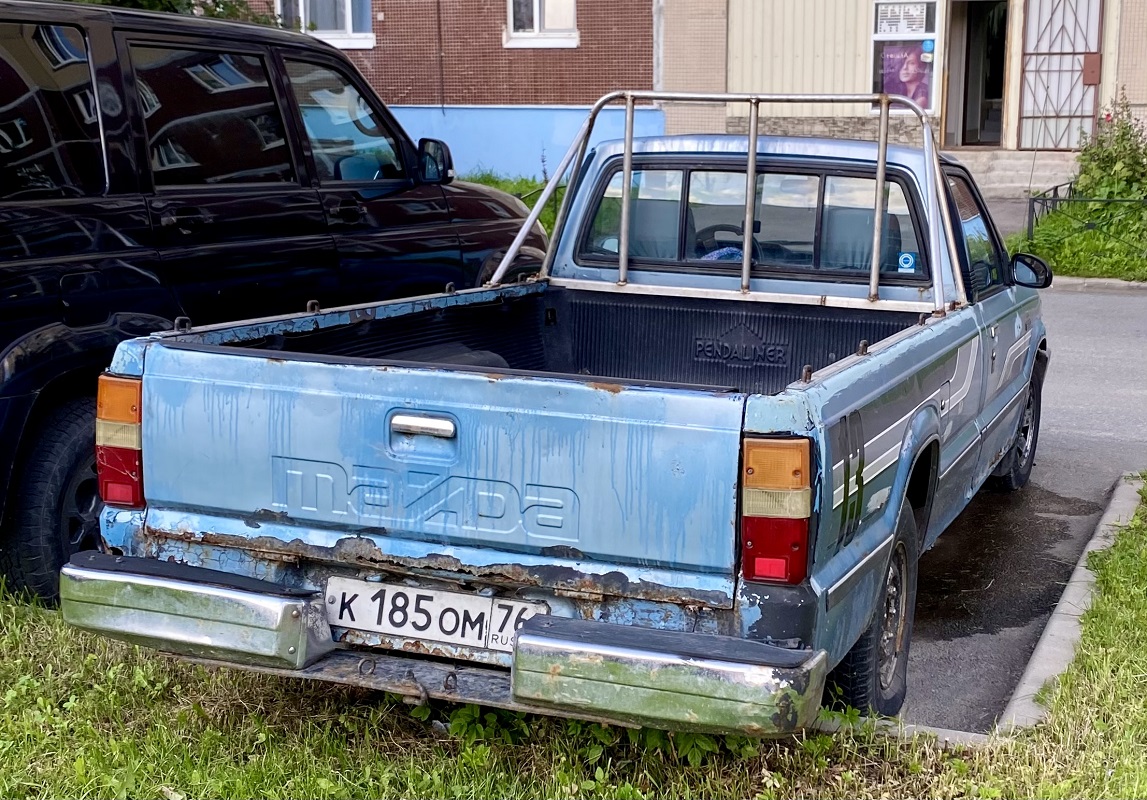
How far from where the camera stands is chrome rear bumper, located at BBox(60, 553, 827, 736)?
3027mm

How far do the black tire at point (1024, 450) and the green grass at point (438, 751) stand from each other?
2543 mm

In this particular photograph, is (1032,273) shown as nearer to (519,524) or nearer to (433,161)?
(433,161)

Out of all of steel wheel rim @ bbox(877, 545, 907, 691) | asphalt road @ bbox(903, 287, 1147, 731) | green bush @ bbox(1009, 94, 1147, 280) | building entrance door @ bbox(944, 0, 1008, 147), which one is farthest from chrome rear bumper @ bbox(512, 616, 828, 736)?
building entrance door @ bbox(944, 0, 1008, 147)

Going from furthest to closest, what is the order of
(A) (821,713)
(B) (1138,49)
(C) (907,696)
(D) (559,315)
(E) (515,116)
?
(E) (515,116)
(B) (1138,49)
(D) (559,315)
(C) (907,696)
(A) (821,713)

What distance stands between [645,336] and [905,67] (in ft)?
54.1

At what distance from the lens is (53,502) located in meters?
4.71

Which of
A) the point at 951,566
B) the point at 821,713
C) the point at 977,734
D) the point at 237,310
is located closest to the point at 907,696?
the point at 977,734

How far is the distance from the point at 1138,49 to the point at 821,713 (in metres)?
17.9

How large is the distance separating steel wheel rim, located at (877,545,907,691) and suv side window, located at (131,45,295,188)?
10.2ft

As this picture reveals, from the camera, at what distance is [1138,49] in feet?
62.5

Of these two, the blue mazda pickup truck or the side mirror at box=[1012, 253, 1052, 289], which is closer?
the blue mazda pickup truck

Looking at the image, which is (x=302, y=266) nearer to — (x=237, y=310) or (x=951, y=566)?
(x=237, y=310)

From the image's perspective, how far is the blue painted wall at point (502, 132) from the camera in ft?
71.4

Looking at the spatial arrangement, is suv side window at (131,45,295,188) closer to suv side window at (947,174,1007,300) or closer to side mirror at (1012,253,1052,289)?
suv side window at (947,174,1007,300)
